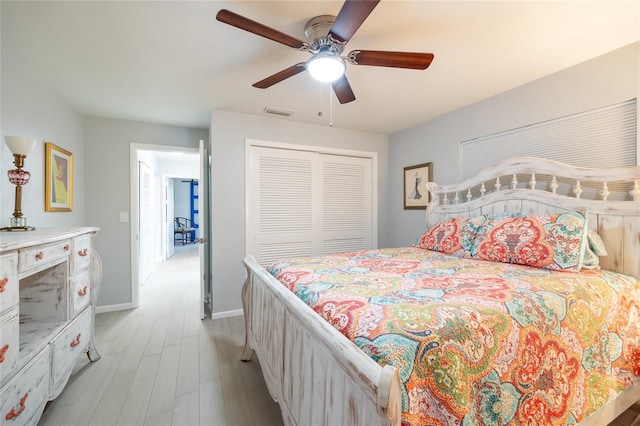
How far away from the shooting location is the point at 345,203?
12.8 feet

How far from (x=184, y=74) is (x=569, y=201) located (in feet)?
10.7

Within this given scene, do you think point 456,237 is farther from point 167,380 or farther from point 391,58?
point 167,380

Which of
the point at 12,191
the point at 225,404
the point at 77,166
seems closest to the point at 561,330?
the point at 225,404

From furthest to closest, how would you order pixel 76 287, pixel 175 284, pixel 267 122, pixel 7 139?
pixel 175 284 → pixel 267 122 → pixel 76 287 → pixel 7 139

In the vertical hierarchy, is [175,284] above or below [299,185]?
below

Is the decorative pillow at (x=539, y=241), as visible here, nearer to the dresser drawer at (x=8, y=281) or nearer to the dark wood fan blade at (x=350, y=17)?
the dark wood fan blade at (x=350, y=17)

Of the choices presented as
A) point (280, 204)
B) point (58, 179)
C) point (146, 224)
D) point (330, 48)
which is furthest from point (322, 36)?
point (146, 224)

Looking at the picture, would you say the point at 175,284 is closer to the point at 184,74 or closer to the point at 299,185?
the point at 299,185

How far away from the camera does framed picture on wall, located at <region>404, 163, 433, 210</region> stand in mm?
3490

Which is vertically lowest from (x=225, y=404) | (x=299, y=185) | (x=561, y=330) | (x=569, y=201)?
(x=225, y=404)

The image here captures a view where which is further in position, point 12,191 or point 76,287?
point 12,191

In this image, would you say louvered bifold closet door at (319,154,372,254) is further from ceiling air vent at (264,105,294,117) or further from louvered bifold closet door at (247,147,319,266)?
ceiling air vent at (264,105,294,117)

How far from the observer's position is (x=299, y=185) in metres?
3.59

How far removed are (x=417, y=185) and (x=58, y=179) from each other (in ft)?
13.3
